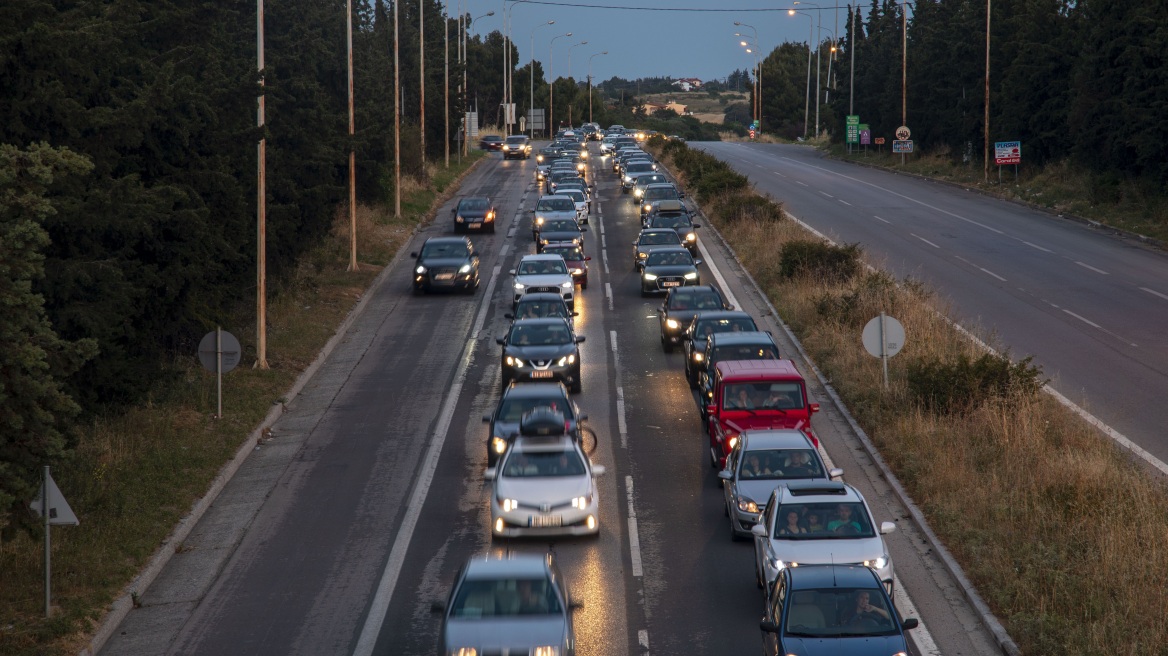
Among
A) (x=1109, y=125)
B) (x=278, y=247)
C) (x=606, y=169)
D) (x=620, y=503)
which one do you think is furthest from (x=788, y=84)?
(x=620, y=503)

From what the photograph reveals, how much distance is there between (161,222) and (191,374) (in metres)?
5.61

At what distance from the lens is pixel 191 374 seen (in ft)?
84.5

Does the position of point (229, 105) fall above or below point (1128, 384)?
above

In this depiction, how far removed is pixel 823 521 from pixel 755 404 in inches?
229

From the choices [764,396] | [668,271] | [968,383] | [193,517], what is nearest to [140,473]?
[193,517]

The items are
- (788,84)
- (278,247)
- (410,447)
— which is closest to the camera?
(410,447)

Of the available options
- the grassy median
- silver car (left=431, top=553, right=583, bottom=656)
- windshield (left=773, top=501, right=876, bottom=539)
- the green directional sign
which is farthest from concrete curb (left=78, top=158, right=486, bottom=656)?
the green directional sign

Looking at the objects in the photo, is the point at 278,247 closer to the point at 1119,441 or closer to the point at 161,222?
the point at 161,222

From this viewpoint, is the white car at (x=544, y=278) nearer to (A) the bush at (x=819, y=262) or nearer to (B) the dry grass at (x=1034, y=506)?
(A) the bush at (x=819, y=262)

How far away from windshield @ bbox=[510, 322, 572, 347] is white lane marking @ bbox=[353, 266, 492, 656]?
1.89 metres

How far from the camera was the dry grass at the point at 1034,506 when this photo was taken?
12852mm

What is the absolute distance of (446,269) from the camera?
37406mm

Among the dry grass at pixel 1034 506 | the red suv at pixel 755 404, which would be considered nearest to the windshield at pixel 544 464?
the red suv at pixel 755 404

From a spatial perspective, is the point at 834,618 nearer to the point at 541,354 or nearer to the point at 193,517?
the point at 193,517
